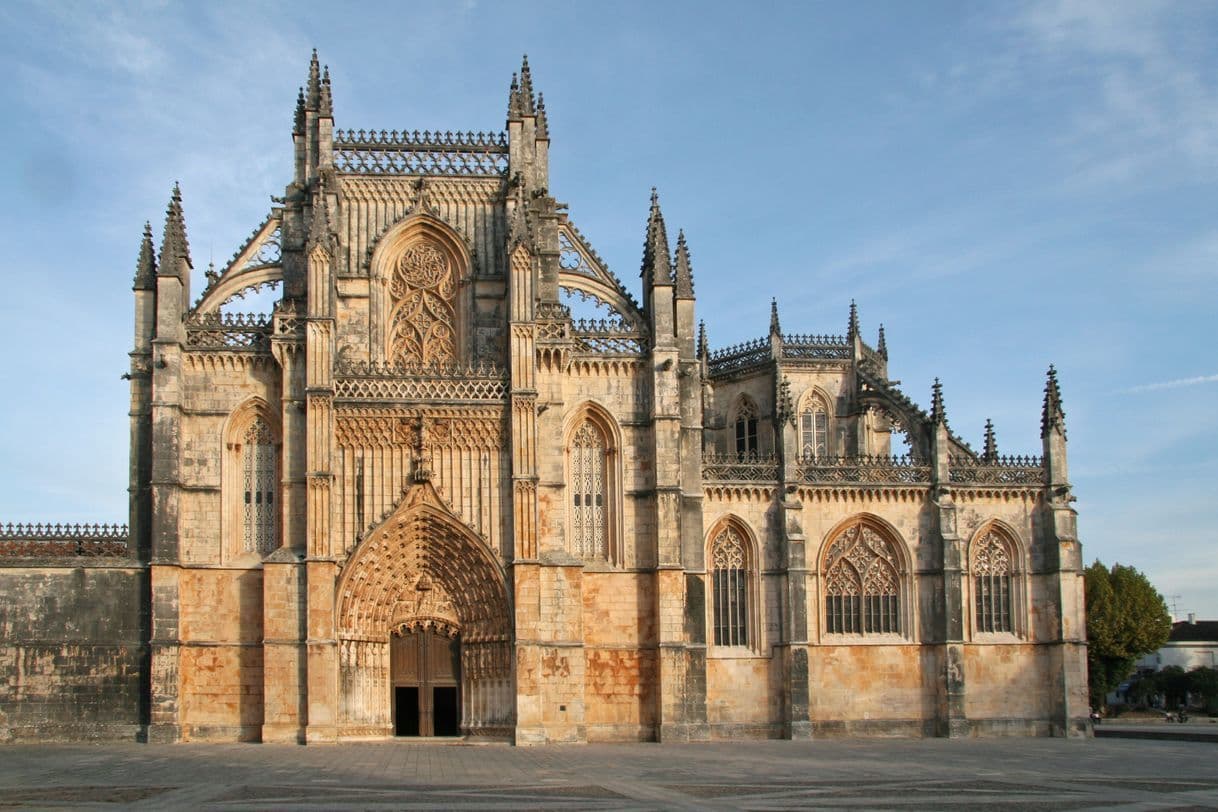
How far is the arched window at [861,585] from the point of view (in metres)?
46.9

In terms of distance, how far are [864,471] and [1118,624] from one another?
2280cm

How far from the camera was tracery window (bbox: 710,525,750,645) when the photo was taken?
4570 cm

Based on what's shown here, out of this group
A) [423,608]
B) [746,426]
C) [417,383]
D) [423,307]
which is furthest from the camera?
[746,426]

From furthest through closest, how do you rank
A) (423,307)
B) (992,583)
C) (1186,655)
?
(1186,655) → (992,583) → (423,307)

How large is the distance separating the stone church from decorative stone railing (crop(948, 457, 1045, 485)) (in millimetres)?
116

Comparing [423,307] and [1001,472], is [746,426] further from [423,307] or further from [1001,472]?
[423,307]

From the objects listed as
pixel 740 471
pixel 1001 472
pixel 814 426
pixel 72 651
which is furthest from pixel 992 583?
pixel 72 651

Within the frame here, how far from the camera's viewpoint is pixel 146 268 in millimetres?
41844

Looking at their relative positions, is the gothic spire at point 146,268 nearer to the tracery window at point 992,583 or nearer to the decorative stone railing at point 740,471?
the decorative stone railing at point 740,471

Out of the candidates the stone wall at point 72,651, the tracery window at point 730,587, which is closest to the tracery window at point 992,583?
the tracery window at point 730,587

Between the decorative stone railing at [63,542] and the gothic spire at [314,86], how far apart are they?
14.5 metres

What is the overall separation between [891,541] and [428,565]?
16.1 metres

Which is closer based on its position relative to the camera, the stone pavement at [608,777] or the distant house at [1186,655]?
the stone pavement at [608,777]

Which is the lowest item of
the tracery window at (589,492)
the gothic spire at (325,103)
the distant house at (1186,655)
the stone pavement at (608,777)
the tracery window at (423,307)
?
the distant house at (1186,655)
